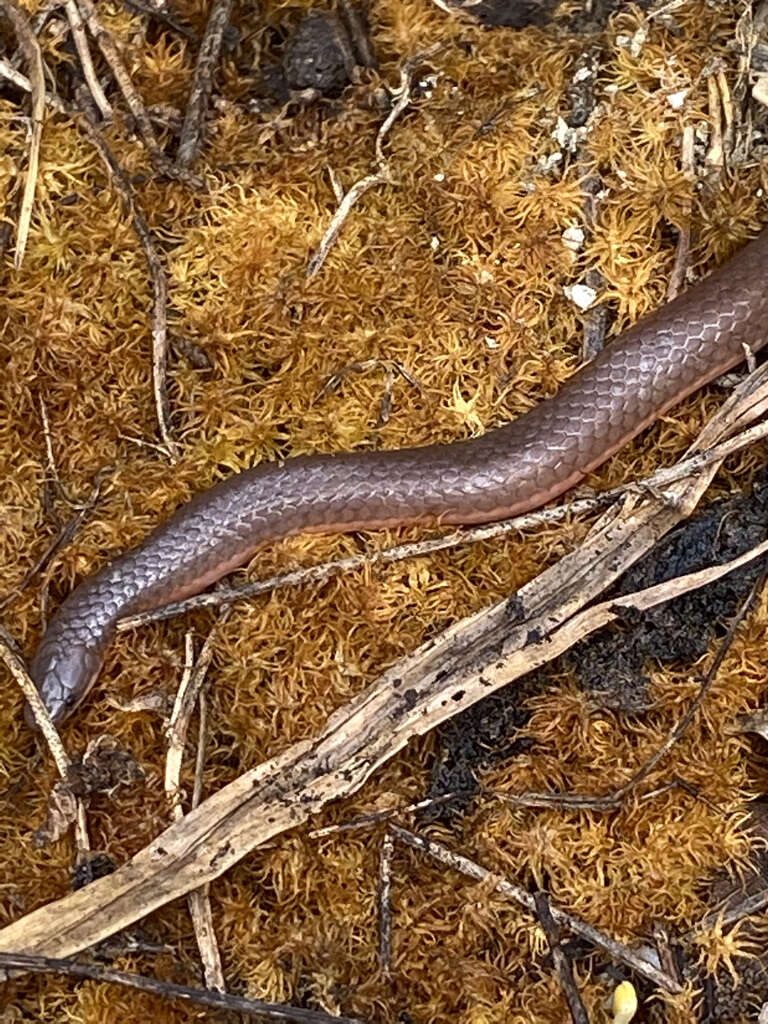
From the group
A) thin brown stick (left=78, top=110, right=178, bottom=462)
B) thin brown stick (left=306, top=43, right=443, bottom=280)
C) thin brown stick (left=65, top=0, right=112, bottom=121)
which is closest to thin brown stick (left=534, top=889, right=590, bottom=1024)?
thin brown stick (left=78, top=110, right=178, bottom=462)

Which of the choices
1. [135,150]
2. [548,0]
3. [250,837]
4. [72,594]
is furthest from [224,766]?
[548,0]

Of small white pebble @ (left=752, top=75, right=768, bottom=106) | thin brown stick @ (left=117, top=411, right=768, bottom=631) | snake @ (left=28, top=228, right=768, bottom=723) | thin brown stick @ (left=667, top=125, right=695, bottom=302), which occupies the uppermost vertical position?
small white pebble @ (left=752, top=75, right=768, bottom=106)

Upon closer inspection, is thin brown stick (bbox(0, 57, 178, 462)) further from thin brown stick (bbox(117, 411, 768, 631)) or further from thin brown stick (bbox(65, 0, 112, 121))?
thin brown stick (bbox(117, 411, 768, 631))

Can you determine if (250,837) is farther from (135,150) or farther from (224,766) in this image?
(135,150)

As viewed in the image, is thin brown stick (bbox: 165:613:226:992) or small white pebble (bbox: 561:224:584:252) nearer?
thin brown stick (bbox: 165:613:226:992)

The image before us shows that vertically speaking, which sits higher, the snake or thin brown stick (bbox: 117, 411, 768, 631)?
the snake

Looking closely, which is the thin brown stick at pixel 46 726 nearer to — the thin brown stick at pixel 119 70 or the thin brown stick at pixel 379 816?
the thin brown stick at pixel 379 816

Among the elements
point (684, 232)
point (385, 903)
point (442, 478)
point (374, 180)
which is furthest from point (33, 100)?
point (385, 903)

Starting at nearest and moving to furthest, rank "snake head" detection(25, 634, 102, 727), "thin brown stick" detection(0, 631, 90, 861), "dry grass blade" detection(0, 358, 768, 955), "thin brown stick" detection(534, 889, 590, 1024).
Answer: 1. "thin brown stick" detection(534, 889, 590, 1024)
2. "dry grass blade" detection(0, 358, 768, 955)
3. "thin brown stick" detection(0, 631, 90, 861)
4. "snake head" detection(25, 634, 102, 727)
